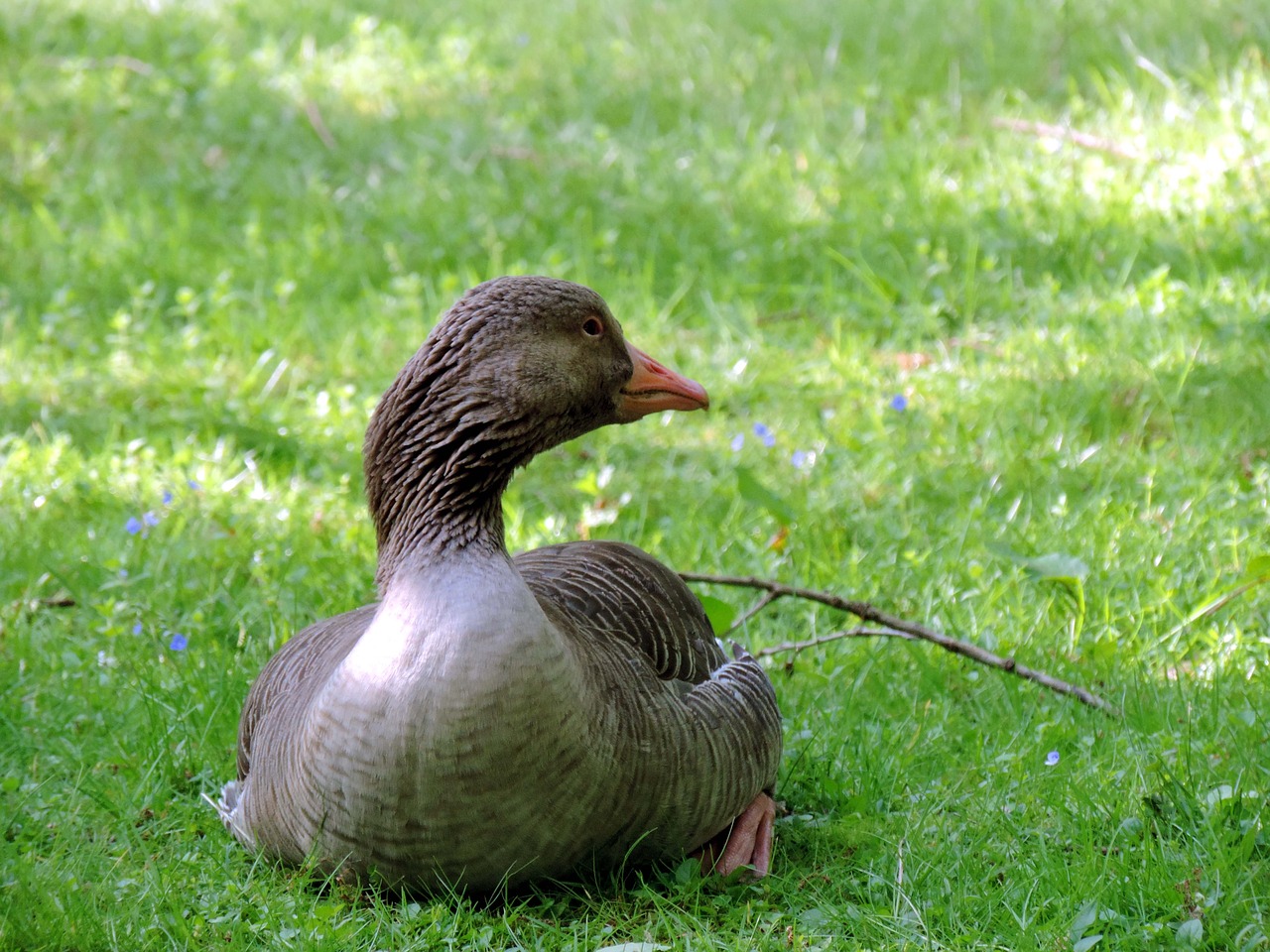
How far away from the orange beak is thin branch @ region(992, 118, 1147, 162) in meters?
4.91

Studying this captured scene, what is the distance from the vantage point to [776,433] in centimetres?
607

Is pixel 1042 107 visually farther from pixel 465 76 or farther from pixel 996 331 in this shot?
pixel 465 76

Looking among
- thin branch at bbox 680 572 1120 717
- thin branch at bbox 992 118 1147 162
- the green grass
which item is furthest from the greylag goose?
thin branch at bbox 992 118 1147 162

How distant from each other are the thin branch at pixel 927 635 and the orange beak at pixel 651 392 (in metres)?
1.00

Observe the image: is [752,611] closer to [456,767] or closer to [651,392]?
[651,392]

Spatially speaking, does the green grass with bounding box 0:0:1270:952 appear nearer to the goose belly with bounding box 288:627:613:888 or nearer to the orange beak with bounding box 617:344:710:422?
the goose belly with bounding box 288:627:613:888

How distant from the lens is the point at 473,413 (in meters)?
3.18

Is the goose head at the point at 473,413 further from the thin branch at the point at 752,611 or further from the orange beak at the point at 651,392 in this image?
the thin branch at the point at 752,611

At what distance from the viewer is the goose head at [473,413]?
3182 mm

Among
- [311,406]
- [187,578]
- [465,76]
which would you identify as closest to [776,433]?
[311,406]

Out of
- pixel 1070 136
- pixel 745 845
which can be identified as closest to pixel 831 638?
pixel 745 845

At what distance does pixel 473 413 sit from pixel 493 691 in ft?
2.14

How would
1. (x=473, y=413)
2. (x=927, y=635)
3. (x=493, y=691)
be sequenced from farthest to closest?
1. (x=927, y=635)
2. (x=473, y=413)
3. (x=493, y=691)

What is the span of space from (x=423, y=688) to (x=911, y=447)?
10.9ft
